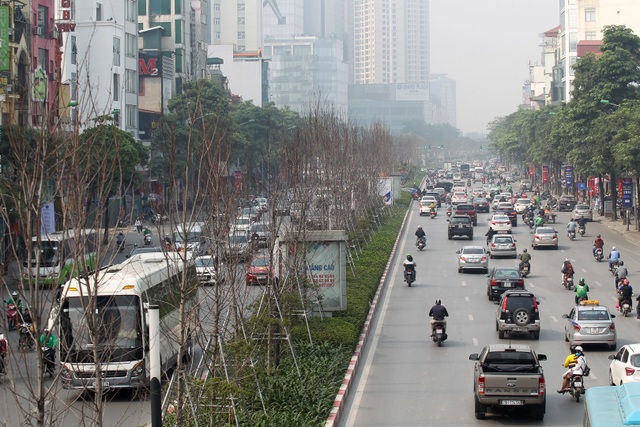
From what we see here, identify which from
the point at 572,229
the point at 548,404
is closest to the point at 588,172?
the point at 572,229

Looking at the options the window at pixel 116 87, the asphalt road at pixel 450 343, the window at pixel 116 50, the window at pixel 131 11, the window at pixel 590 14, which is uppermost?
the window at pixel 590 14

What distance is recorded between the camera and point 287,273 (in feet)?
89.6

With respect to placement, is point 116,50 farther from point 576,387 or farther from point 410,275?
point 576,387

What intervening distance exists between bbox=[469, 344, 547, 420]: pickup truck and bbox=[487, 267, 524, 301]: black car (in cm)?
1802

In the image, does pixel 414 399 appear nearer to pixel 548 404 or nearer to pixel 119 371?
pixel 548 404

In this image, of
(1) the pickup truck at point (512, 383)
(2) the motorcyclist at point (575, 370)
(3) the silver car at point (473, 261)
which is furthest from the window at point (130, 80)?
(1) the pickup truck at point (512, 383)

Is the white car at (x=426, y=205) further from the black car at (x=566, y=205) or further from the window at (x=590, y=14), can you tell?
the window at (x=590, y=14)

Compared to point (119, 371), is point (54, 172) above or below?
above

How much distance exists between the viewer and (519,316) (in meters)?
30.6

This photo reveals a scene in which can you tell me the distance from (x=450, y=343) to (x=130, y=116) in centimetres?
5686

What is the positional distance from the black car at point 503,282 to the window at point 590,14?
3987 inches

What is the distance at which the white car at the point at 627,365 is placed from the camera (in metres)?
21.8

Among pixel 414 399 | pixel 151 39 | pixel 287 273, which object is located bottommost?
pixel 414 399

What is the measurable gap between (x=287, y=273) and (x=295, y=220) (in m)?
4.69
